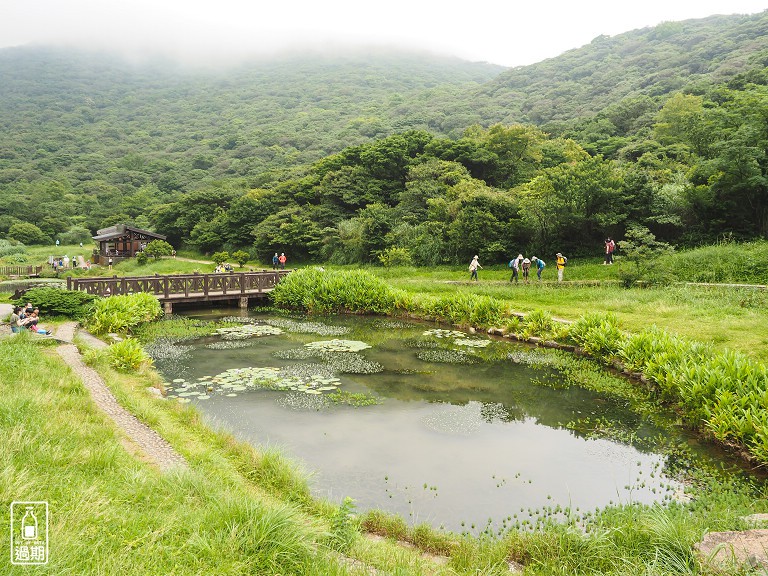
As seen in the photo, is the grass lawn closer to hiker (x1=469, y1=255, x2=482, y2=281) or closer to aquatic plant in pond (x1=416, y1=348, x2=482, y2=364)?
hiker (x1=469, y1=255, x2=482, y2=281)

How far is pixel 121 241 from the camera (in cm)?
4347

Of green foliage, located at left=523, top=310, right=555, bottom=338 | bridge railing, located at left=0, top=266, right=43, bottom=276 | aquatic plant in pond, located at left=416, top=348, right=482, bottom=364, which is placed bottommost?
aquatic plant in pond, located at left=416, top=348, right=482, bottom=364

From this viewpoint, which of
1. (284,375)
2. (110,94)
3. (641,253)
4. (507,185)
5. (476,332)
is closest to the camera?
(284,375)

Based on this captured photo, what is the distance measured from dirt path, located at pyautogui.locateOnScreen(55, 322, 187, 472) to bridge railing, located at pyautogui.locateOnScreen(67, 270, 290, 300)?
10.7 m

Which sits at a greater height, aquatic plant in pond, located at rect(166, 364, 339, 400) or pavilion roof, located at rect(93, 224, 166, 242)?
pavilion roof, located at rect(93, 224, 166, 242)

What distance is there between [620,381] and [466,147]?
29.2 m

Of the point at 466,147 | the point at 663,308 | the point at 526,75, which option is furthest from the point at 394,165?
the point at 526,75

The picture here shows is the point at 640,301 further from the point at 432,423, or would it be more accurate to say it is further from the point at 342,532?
the point at 342,532

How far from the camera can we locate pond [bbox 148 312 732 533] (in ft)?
22.7

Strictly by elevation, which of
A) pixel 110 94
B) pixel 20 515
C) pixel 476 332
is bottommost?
pixel 476 332

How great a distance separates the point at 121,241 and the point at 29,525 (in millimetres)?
45554

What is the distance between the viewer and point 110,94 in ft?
444

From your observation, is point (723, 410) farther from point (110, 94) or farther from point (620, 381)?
point (110, 94)

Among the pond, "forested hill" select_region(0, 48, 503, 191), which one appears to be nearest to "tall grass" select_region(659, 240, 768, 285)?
the pond
